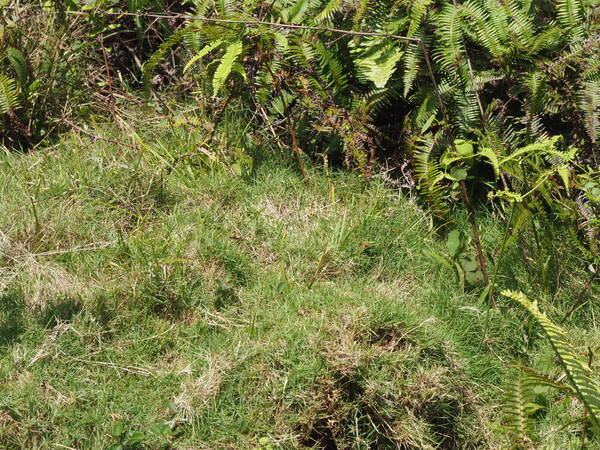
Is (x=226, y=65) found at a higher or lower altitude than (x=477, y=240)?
higher

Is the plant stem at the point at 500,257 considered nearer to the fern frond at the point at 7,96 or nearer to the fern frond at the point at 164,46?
the fern frond at the point at 164,46

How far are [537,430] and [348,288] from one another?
114cm

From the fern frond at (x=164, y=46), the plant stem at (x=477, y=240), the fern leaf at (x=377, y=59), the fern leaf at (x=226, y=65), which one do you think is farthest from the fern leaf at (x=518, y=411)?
the fern frond at (x=164, y=46)

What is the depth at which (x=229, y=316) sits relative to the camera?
13.6 ft

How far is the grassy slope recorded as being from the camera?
369cm

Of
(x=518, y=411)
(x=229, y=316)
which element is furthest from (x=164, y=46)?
(x=518, y=411)

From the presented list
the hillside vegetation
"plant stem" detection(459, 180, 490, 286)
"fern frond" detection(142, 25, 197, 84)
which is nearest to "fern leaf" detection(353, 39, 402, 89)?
the hillside vegetation

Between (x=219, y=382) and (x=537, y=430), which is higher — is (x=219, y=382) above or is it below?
above

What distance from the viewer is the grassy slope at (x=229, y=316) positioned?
369cm

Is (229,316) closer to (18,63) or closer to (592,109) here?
(18,63)

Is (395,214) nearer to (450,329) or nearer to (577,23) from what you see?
(450,329)

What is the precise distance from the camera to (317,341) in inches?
151

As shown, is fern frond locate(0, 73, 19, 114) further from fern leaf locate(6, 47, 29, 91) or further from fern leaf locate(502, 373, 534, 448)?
fern leaf locate(502, 373, 534, 448)

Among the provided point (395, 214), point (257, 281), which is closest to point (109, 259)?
point (257, 281)
